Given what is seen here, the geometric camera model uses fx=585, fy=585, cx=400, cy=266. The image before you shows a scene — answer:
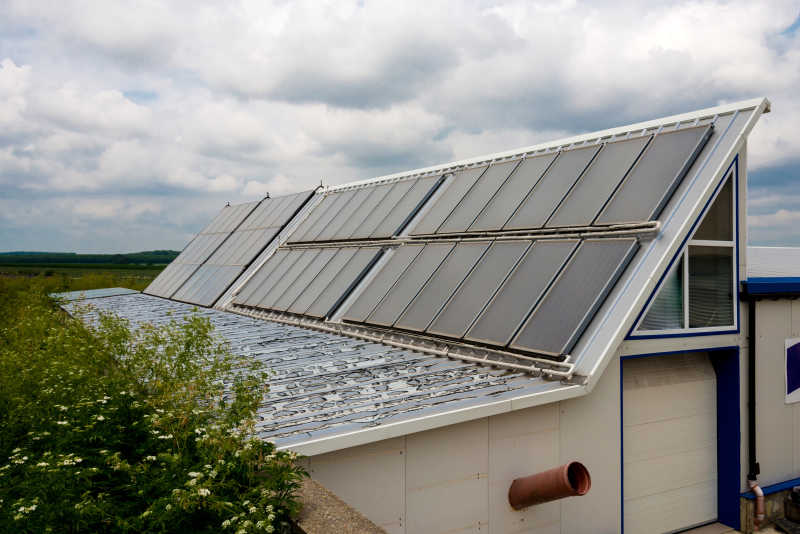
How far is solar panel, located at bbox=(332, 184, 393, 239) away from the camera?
60.6ft

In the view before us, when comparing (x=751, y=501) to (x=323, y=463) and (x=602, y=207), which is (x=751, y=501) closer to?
(x=602, y=207)

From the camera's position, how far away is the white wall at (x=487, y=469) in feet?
24.4

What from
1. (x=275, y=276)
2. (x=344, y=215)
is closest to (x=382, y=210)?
(x=344, y=215)

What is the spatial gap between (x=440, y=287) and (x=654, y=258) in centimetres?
441


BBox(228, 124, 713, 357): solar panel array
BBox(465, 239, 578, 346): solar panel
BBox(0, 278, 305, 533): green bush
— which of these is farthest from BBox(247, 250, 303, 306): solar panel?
BBox(465, 239, 578, 346): solar panel

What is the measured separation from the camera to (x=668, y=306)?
1018 cm

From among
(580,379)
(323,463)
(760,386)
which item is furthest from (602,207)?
(323,463)

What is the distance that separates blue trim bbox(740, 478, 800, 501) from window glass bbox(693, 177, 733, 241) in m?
4.95

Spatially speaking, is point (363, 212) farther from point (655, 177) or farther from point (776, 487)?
point (776, 487)

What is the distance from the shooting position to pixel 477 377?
355 inches

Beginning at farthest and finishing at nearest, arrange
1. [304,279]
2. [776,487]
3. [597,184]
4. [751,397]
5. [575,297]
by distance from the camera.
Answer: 1. [304,279]
2. [776,487]
3. [597,184]
4. [751,397]
5. [575,297]

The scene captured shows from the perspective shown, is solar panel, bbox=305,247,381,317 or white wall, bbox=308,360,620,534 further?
solar panel, bbox=305,247,381,317

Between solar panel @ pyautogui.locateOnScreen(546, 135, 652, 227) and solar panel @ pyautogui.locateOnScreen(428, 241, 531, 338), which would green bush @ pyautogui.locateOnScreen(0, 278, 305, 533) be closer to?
solar panel @ pyautogui.locateOnScreen(428, 241, 531, 338)

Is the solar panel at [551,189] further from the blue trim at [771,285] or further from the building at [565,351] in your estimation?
the blue trim at [771,285]
